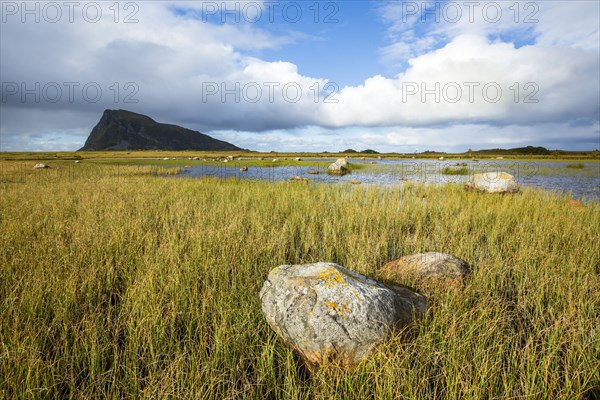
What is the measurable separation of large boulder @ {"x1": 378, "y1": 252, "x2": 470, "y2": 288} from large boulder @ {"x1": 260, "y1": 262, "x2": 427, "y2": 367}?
1116 millimetres

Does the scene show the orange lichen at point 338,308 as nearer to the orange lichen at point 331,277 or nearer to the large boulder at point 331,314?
the large boulder at point 331,314

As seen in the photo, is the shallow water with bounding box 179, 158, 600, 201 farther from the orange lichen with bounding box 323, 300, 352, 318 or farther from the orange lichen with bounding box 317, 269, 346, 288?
the orange lichen with bounding box 323, 300, 352, 318

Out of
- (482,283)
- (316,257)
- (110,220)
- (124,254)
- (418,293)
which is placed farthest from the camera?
(110,220)

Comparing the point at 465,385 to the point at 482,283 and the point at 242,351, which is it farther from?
the point at 482,283

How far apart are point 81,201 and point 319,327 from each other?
37.8ft

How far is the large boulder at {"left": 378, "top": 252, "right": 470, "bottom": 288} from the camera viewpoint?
417 centimetres

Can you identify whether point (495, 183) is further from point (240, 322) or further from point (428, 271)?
point (240, 322)

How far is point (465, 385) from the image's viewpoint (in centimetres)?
236

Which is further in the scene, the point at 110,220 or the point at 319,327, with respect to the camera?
the point at 110,220

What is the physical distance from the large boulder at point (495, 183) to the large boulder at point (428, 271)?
36.3 feet

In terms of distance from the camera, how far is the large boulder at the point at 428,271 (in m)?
4.17

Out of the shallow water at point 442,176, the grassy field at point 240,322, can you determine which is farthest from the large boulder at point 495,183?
the grassy field at point 240,322

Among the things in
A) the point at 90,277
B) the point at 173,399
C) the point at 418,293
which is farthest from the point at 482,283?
the point at 90,277

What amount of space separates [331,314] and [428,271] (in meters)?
2.33
